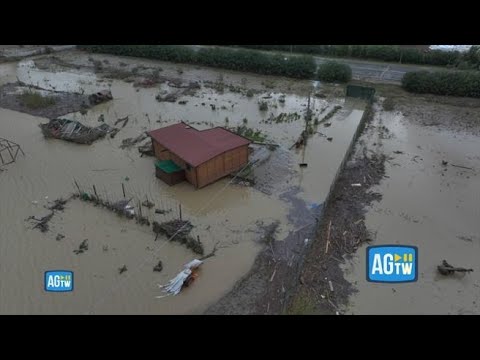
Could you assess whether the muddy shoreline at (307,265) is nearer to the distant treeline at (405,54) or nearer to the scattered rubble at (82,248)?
the scattered rubble at (82,248)

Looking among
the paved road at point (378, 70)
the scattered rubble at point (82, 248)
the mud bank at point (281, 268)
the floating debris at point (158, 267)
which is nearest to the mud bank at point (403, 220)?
the mud bank at point (281, 268)

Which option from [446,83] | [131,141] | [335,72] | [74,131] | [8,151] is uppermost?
[335,72]

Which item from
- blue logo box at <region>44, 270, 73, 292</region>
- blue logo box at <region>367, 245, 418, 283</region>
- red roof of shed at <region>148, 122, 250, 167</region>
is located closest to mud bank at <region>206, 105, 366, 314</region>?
red roof of shed at <region>148, 122, 250, 167</region>

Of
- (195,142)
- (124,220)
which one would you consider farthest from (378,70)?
(124,220)

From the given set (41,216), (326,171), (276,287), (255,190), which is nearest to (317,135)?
(326,171)

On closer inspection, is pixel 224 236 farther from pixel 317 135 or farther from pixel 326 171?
pixel 317 135

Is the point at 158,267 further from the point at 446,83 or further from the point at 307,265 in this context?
the point at 446,83
